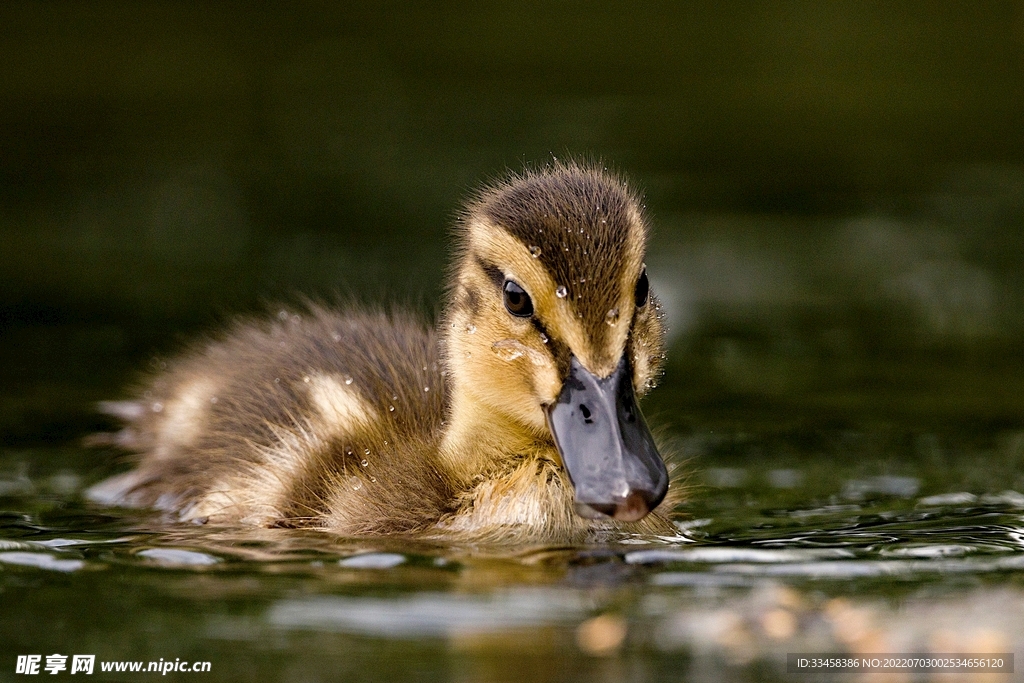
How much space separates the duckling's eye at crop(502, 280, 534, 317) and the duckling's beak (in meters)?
0.20

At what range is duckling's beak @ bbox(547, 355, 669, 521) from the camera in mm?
3729

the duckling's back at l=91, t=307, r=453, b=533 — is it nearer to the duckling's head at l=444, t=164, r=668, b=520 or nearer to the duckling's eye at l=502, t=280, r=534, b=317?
the duckling's head at l=444, t=164, r=668, b=520

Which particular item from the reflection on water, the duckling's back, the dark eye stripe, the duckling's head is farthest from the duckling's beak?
the duckling's back

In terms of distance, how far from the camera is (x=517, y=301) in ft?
13.3

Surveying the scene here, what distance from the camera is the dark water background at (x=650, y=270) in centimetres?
335

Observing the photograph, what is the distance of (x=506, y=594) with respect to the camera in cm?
351

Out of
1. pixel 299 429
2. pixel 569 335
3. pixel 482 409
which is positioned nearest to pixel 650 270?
pixel 299 429

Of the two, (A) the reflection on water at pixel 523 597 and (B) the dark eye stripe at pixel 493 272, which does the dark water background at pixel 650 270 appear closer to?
(A) the reflection on water at pixel 523 597

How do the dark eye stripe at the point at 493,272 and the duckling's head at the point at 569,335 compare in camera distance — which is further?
the dark eye stripe at the point at 493,272

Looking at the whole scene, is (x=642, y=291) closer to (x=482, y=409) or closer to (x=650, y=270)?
(x=482, y=409)

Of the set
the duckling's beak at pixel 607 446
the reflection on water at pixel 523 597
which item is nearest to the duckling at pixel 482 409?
the duckling's beak at pixel 607 446

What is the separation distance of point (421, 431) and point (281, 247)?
3.39 m

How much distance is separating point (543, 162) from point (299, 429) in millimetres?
1090

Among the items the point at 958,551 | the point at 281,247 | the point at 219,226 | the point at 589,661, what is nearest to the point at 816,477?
the point at 958,551
